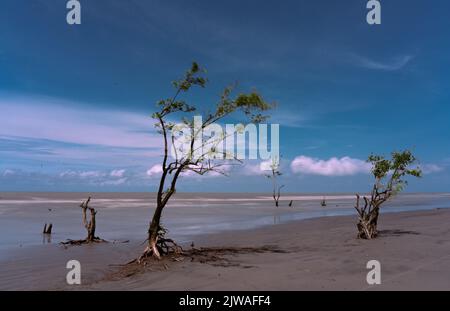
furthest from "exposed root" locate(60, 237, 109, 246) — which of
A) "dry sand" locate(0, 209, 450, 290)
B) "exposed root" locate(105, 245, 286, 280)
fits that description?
"exposed root" locate(105, 245, 286, 280)

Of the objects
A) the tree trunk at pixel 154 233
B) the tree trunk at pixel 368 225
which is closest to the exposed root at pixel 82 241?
the tree trunk at pixel 154 233

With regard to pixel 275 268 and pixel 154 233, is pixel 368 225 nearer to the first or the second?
pixel 275 268

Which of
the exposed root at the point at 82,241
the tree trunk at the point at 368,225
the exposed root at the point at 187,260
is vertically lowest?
the exposed root at the point at 82,241

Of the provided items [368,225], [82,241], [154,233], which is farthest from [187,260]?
[368,225]

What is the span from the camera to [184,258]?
1555cm

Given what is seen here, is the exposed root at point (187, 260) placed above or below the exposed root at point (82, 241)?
above

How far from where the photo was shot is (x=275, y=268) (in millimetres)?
13461

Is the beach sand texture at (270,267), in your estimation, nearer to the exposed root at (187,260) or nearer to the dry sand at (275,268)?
the dry sand at (275,268)

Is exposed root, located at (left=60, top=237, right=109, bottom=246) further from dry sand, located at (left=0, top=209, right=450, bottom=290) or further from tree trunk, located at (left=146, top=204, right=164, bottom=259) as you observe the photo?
tree trunk, located at (left=146, top=204, right=164, bottom=259)

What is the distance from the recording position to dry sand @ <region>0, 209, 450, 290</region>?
37.9ft

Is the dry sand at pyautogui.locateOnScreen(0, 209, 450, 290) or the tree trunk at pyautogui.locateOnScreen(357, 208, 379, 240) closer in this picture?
the dry sand at pyautogui.locateOnScreen(0, 209, 450, 290)

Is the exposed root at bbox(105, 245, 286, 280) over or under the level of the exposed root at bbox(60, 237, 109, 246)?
over

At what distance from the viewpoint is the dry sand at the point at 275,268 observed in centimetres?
1154
